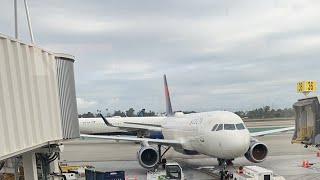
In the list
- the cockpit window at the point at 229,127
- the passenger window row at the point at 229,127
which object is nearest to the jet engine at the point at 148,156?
the passenger window row at the point at 229,127

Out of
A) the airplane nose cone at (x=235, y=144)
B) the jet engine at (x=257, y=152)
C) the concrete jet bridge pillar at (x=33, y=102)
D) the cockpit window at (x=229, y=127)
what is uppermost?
the concrete jet bridge pillar at (x=33, y=102)

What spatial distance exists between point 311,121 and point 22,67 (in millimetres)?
13942

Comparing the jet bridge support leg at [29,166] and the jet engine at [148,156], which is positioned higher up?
the jet bridge support leg at [29,166]

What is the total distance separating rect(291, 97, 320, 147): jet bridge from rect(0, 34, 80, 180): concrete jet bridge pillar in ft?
34.2

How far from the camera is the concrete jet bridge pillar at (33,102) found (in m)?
8.34

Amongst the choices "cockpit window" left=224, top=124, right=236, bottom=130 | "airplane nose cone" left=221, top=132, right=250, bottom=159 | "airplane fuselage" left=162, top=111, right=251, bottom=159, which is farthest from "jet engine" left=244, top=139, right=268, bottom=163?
"cockpit window" left=224, top=124, right=236, bottom=130

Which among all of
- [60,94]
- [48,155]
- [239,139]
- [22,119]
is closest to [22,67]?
[22,119]

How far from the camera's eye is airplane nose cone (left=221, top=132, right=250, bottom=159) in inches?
884

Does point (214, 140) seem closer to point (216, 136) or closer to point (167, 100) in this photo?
point (216, 136)

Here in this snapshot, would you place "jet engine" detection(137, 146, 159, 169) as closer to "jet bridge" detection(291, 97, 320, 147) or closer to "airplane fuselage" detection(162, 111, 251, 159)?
"airplane fuselage" detection(162, 111, 251, 159)

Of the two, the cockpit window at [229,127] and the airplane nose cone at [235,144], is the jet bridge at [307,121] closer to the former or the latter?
the airplane nose cone at [235,144]

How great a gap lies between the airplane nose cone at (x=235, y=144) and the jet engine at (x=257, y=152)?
3.54 m

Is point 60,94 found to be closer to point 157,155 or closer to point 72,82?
point 72,82

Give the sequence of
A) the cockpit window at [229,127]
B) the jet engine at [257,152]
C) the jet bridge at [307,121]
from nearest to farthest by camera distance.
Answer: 1. the jet bridge at [307,121]
2. the cockpit window at [229,127]
3. the jet engine at [257,152]
